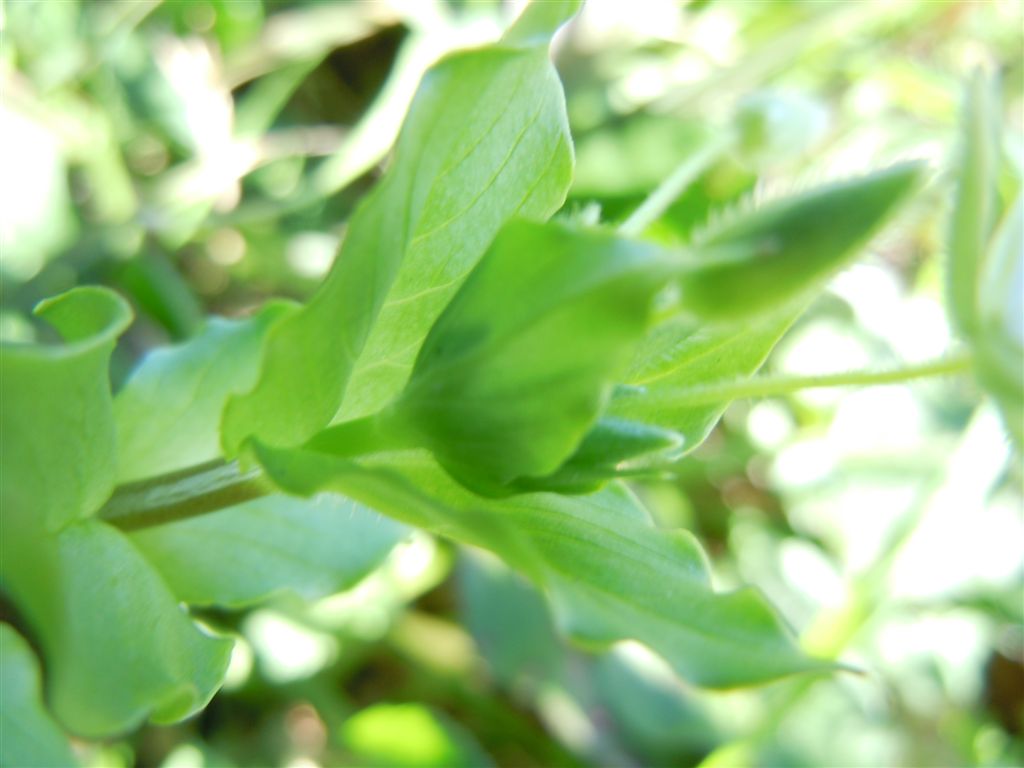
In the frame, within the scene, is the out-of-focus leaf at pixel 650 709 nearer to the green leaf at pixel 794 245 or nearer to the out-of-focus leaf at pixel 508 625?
the out-of-focus leaf at pixel 508 625

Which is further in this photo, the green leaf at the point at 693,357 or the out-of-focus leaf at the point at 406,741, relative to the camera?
the out-of-focus leaf at the point at 406,741

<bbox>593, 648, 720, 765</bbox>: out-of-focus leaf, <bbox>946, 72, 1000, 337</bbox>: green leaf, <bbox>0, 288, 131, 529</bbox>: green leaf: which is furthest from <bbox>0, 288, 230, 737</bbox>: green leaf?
<bbox>593, 648, 720, 765</bbox>: out-of-focus leaf

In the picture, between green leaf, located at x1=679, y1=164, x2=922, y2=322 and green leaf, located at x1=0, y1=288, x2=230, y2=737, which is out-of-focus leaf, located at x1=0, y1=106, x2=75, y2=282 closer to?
green leaf, located at x1=0, y1=288, x2=230, y2=737

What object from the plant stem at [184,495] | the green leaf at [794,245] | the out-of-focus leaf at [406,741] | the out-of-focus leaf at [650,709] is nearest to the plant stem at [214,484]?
the plant stem at [184,495]

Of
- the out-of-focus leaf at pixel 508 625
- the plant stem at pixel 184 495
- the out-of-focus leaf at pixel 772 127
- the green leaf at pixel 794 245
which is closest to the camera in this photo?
the green leaf at pixel 794 245

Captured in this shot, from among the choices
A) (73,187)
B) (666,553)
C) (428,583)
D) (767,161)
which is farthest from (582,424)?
(73,187)

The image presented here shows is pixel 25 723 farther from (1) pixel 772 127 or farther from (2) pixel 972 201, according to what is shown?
(1) pixel 772 127

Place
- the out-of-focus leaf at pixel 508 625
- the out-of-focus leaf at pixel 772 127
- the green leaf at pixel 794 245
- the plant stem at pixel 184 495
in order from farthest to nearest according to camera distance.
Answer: the out-of-focus leaf at pixel 508 625 → the out-of-focus leaf at pixel 772 127 → the plant stem at pixel 184 495 → the green leaf at pixel 794 245
